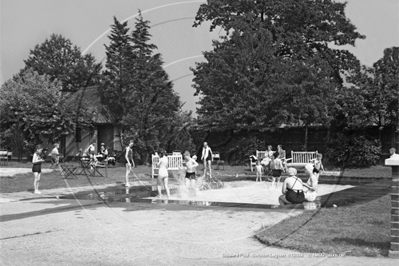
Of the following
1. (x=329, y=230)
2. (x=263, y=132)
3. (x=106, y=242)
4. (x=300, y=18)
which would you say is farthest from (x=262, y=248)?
(x=300, y=18)

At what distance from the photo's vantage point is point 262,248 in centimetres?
802

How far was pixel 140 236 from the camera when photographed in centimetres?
905

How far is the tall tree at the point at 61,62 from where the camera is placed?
59156mm

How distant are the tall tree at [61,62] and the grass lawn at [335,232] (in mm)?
50433

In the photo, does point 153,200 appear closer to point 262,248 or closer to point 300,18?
point 262,248

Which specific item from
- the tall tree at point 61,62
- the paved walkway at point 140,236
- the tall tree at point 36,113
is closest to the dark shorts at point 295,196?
the paved walkway at point 140,236

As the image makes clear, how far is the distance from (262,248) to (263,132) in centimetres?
2496

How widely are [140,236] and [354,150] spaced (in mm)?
22083

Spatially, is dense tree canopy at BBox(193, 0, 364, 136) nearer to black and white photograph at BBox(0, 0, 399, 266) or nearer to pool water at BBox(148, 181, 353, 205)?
black and white photograph at BBox(0, 0, 399, 266)

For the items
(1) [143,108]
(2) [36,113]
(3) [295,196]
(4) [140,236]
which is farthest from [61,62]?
(4) [140,236]

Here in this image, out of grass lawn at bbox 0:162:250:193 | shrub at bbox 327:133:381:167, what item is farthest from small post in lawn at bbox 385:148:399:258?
shrub at bbox 327:133:381:167

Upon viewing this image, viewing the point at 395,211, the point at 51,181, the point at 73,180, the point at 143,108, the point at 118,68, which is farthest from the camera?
the point at 143,108

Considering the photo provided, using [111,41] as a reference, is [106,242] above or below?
below

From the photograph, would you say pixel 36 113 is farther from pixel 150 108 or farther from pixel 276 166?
pixel 276 166
